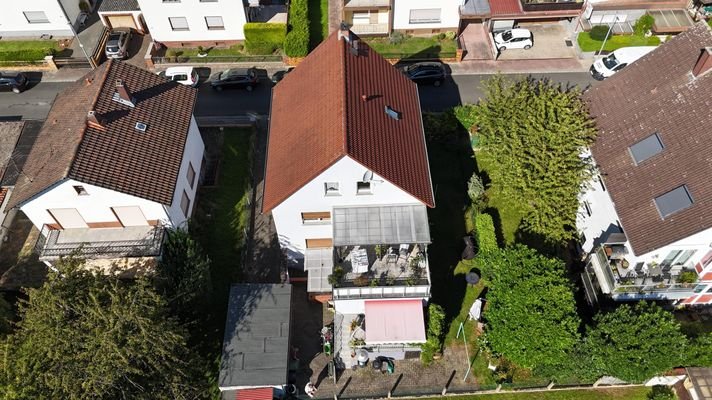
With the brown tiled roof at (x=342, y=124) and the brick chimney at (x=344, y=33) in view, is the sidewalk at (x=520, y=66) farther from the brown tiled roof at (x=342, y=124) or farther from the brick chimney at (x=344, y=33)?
the brick chimney at (x=344, y=33)

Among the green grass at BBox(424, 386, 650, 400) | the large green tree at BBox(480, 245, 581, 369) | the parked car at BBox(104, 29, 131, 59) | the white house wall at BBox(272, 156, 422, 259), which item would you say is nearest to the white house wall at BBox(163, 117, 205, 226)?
the white house wall at BBox(272, 156, 422, 259)

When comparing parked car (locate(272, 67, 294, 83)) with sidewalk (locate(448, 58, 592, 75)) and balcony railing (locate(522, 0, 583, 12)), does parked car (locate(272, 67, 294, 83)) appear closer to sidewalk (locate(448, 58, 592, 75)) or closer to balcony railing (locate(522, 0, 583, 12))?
sidewalk (locate(448, 58, 592, 75))

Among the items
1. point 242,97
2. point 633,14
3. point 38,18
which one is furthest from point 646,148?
point 38,18

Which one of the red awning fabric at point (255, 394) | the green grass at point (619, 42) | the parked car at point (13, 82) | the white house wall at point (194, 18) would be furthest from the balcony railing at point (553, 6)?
the parked car at point (13, 82)

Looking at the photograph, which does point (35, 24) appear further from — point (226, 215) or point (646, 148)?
point (646, 148)

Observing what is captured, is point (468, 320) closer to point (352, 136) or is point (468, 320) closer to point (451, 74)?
point (352, 136)
